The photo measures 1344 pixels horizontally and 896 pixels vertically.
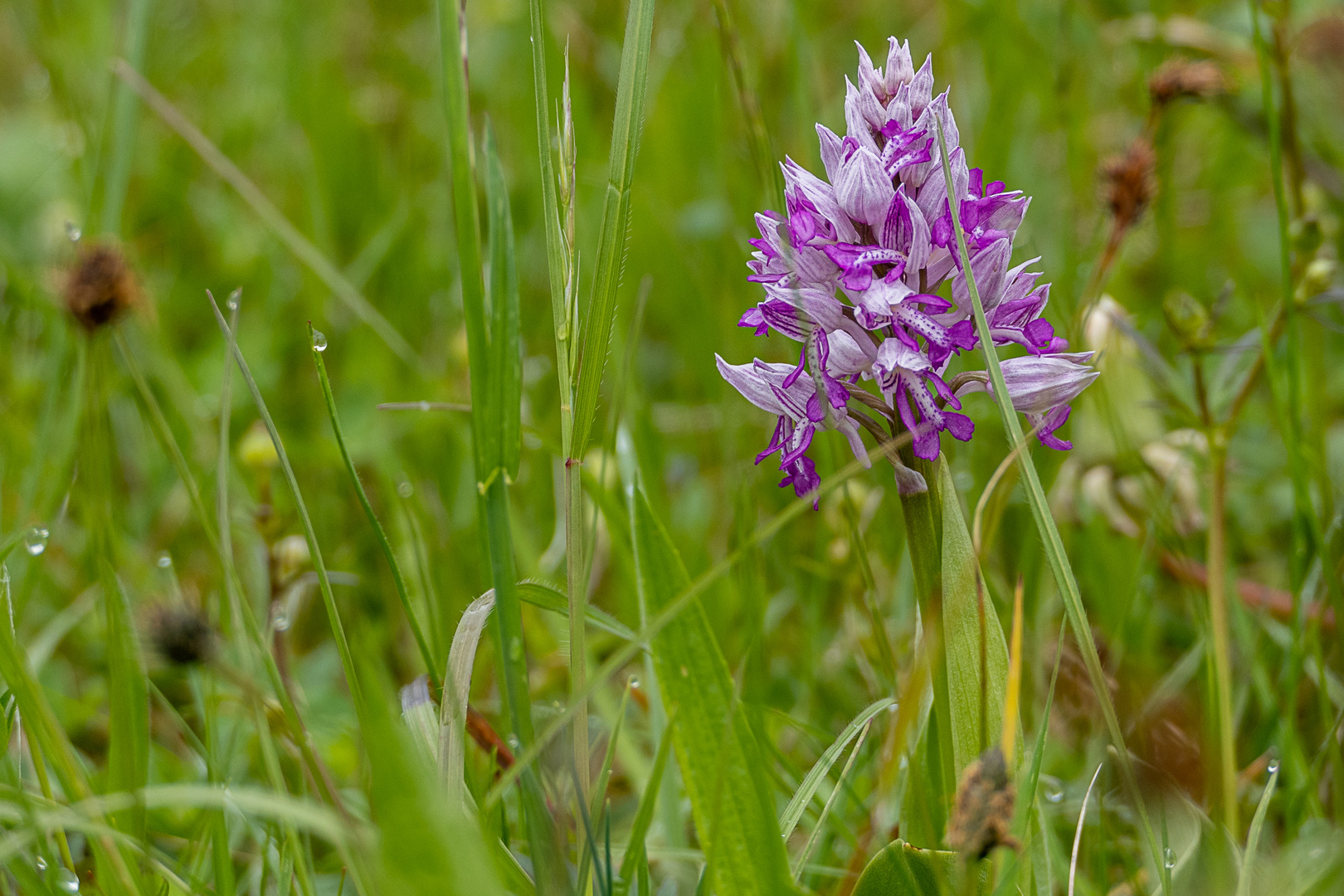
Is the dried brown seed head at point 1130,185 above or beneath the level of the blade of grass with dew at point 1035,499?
above

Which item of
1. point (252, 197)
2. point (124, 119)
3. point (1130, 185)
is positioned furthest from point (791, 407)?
point (124, 119)

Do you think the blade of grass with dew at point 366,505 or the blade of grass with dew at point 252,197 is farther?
the blade of grass with dew at point 252,197

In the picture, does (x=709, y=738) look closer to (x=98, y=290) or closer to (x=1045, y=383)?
(x=1045, y=383)

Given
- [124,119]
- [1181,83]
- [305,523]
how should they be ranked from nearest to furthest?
1. [305,523]
2. [1181,83]
3. [124,119]

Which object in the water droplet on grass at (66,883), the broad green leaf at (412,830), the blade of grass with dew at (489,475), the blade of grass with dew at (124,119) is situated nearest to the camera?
the broad green leaf at (412,830)

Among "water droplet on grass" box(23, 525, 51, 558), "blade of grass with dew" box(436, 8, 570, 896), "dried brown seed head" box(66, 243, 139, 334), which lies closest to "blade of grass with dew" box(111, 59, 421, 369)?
"water droplet on grass" box(23, 525, 51, 558)

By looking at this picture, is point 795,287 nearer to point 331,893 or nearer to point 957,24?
point 331,893

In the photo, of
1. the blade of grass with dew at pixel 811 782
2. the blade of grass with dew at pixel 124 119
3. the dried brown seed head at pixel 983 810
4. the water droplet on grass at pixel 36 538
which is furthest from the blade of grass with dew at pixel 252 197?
the dried brown seed head at pixel 983 810

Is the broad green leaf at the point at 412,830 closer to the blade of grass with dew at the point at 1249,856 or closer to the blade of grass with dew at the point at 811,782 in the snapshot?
the blade of grass with dew at the point at 811,782
